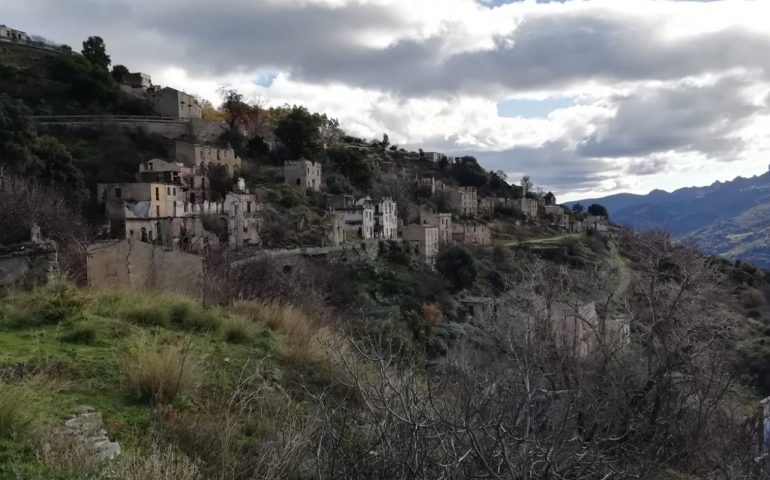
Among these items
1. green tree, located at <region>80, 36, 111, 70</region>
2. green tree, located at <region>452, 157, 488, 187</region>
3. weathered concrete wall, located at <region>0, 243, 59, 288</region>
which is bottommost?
weathered concrete wall, located at <region>0, 243, 59, 288</region>

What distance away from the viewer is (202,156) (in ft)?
142

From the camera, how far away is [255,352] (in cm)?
602

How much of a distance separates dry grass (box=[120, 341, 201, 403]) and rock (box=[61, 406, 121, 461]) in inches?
20.3

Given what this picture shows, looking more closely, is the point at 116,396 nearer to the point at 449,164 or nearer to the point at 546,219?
the point at 546,219

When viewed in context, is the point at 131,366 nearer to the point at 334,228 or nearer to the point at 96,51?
the point at 334,228

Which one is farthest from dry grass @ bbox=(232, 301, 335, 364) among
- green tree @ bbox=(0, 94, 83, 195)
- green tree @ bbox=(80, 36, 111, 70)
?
green tree @ bbox=(80, 36, 111, 70)

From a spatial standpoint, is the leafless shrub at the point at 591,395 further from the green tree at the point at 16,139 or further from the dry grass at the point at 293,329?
the green tree at the point at 16,139

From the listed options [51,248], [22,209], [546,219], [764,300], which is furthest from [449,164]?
[51,248]

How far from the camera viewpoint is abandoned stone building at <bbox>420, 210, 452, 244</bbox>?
172 ft

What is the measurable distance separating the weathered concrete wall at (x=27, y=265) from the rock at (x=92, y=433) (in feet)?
16.2

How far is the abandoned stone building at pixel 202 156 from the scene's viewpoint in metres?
42.8

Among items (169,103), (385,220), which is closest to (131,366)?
(385,220)

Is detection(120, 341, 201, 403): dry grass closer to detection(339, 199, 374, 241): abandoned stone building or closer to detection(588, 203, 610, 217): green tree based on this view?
detection(339, 199, 374, 241): abandoned stone building

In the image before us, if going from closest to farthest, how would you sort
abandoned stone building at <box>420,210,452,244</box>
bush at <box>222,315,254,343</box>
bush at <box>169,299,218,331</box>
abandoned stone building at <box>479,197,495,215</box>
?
bush at <box>222,315,254,343</box>
bush at <box>169,299,218,331</box>
abandoned stone building at <box>420,210,452,244</box>
abandoned stone building at <box>479,197,495,215</box>
